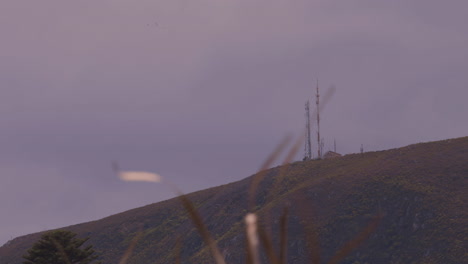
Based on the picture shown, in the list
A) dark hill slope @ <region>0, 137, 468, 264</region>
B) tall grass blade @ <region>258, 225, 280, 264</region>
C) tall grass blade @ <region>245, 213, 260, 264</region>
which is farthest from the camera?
dark hill slope @ <region>0, 137, 468, 264</region>

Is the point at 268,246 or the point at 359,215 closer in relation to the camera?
the point at 268,246

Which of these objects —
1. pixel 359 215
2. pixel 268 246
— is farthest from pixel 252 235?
pixel 359 215

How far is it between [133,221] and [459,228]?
288 ft

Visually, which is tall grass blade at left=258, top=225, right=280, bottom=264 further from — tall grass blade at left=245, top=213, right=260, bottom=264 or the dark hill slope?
the dark hill slope

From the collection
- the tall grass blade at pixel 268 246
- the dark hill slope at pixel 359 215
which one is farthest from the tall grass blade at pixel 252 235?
Result: the dark hill slope at pixel 359 215

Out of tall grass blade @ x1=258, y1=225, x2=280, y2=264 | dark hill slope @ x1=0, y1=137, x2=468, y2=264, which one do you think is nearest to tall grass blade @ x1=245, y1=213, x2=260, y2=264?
tall grass blade @ x1=258, y1=225, x2=280, y2=264

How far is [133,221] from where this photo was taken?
198125 mm

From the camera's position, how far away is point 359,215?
490ft

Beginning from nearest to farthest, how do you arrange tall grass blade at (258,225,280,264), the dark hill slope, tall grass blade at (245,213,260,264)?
tall grass blade at (245,213,260,264) < tall grass blade at (258,225,280,264) < the dark hill slope

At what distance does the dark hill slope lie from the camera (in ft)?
445

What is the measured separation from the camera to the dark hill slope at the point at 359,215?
5340 inches

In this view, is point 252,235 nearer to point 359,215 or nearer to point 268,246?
point 268,246

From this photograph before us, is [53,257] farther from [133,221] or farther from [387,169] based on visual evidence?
[133,221]

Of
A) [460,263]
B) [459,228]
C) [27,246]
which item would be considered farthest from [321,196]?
[27,246]
